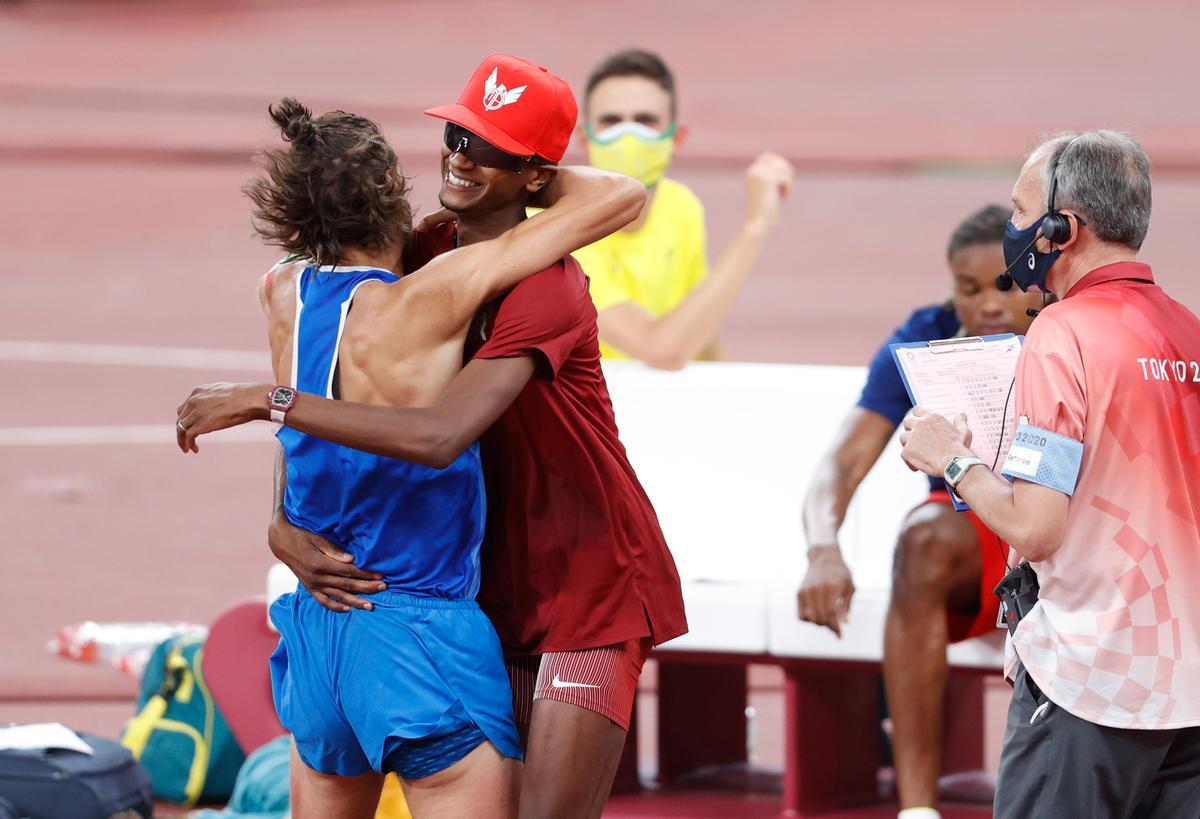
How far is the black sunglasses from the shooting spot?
2.85 metres

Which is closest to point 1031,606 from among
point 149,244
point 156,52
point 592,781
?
point 592,781

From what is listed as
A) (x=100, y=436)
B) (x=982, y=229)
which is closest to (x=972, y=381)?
(x=982, y=229)

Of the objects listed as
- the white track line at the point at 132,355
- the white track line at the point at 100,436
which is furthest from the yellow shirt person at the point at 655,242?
the white track line at the point at 132,355

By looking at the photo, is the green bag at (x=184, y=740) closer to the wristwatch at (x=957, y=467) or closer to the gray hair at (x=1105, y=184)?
the wristwatch at (x=957, y=467)

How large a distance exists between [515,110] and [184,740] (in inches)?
99.7

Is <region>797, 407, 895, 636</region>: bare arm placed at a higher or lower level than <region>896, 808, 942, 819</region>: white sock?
higher

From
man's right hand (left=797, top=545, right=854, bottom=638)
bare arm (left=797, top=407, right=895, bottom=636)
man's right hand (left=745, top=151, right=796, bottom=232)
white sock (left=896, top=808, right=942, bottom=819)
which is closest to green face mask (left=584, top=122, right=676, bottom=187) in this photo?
man's right hand (left=745, top=151, right=796, bottom=232)

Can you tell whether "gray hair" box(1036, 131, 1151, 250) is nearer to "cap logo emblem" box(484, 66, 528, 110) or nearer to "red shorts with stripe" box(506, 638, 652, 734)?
"cap logo emblem" box(484, 66, 528, 110)

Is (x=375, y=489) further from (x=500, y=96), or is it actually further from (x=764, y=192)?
(x=764, y=192)

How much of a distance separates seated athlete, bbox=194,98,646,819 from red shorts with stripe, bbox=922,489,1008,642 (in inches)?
59.6

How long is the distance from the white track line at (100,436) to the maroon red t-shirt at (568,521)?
5.84 m

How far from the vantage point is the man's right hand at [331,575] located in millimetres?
2809

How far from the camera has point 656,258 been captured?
5.32 m

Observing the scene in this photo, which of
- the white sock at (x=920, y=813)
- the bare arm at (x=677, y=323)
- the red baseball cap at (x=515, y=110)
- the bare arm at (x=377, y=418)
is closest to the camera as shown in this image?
the bare arm at (x=377, y=418)
